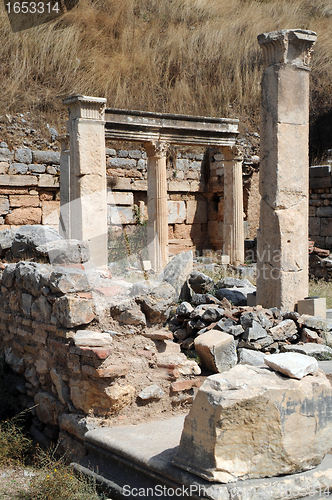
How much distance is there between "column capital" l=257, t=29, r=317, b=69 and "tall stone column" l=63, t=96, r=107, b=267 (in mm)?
3817

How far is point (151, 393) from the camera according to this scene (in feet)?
13.8

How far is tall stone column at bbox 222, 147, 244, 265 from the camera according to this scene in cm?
1302

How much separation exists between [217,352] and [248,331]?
910 mm

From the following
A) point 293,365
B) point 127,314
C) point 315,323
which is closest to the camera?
point 293,365

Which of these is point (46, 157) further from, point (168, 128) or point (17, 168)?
point (168, 128)

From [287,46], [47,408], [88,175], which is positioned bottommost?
[47,408]

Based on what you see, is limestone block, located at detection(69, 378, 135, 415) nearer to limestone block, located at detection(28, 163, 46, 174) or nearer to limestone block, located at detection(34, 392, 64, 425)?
limestone block, located at detection(34, 392, 64, 425)

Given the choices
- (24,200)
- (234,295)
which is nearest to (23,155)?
(24,200)

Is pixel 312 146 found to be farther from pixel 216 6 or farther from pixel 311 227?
pixel 216 6

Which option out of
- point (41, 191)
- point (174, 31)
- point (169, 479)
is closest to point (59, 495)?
point (169, 479)

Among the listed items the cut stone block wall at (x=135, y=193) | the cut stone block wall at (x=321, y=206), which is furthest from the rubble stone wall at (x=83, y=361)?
the cut stone block wall at (x=321, y=206)

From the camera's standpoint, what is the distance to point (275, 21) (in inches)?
827

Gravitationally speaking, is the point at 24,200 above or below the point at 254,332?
above

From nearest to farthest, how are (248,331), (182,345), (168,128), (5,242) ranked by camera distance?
(5,242) → (248,331) → (182,345) → (168,128)
